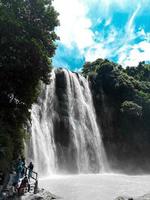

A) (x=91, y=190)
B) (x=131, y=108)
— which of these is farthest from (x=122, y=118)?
(x=91, y=190)

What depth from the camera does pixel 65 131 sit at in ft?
124

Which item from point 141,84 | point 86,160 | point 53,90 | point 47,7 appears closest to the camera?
point 47,7

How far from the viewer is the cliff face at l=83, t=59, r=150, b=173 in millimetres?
41688

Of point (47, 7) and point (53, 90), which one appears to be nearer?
A: point (47, 7)

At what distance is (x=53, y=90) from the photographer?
40.3 meters

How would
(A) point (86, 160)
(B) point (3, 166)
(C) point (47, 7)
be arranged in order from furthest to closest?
(A) point (86, 160)
(C) point (47, 7)
(B) point (3, 166)

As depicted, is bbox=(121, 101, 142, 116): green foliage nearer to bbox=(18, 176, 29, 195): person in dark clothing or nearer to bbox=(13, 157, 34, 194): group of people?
bbox=(13, 157, 34, 194): group of people

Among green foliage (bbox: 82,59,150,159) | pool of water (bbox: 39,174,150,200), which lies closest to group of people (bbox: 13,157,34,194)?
pool of water (bbox: 39,174,150,200)

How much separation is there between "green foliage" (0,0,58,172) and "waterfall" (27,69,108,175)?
377 inches

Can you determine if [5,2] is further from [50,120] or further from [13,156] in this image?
[50,120]

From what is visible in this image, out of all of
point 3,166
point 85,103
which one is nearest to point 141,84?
point 85,103

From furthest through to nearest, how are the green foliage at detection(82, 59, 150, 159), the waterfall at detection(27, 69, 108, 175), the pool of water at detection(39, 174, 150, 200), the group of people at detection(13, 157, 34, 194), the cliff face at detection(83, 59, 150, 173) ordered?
the green foliage at detection(82, 59, 150, 159)
the cliff face at detection(83, 59, 150, 173)
the waterfall at detection(27, 69, 108, 175)
the pool of water at detection(39, 174, 150, 200)
the group of people at detection(13, 157, 34, 194)

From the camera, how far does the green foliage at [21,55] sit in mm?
21312

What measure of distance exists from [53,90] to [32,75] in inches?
703
